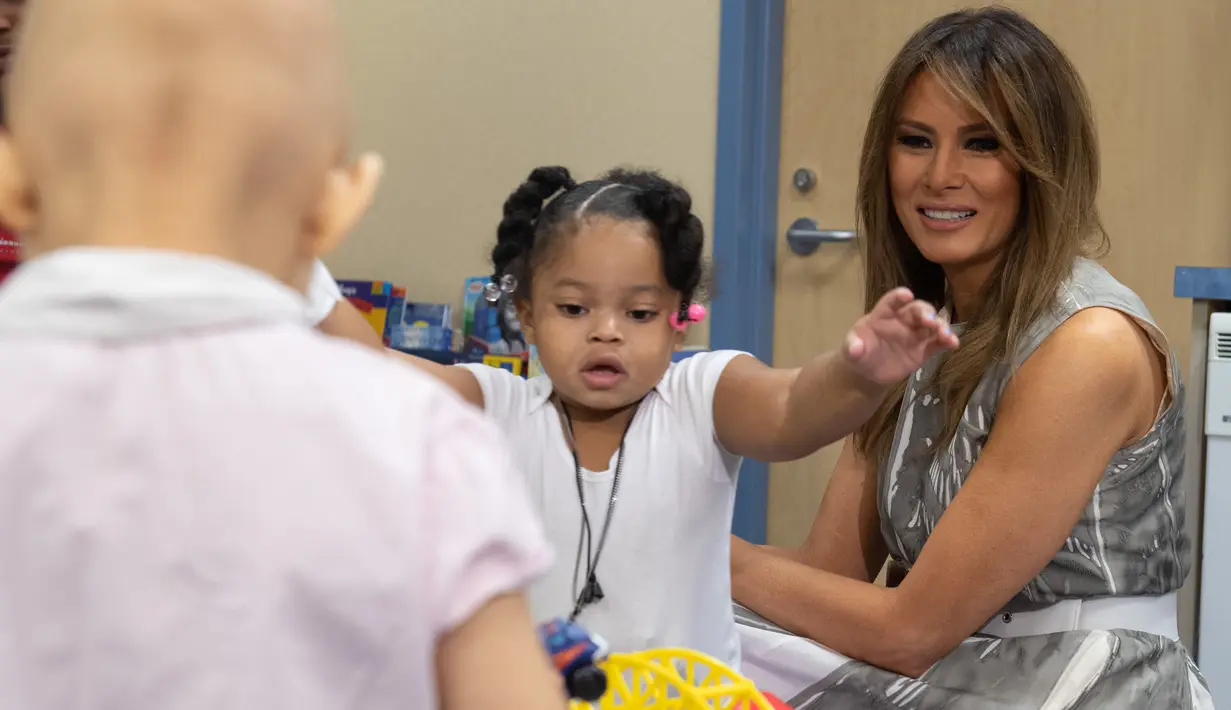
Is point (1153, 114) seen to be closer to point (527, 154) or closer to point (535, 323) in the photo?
point (527, 154)

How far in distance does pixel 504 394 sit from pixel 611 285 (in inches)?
7.3

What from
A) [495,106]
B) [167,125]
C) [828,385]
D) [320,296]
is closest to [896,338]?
[828,385]

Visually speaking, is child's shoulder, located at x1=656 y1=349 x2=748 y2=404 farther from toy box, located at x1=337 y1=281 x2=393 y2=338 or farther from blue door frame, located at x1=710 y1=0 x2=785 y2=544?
toy box, located at x1=337 y1=281 x2=393 y2=338

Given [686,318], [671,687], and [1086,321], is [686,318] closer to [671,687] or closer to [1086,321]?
[671,687]

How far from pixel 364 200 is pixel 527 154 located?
88.3 inches

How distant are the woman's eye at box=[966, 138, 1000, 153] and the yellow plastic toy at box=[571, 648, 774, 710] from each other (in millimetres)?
775

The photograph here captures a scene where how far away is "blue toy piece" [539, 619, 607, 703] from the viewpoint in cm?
72

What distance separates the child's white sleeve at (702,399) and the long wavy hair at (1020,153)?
373 millimetres

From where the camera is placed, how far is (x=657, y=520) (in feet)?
3.99

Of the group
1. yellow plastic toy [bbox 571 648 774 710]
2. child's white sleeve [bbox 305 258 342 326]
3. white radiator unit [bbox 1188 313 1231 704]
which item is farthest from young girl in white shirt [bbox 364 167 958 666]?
white radiator unit [bbox 1188 313 1231 704]

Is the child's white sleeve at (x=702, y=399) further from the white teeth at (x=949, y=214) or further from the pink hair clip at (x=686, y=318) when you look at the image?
the white teeth at (x=949, y=214)

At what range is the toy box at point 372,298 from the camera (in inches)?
102

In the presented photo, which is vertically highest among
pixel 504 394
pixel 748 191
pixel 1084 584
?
pixel 748 191

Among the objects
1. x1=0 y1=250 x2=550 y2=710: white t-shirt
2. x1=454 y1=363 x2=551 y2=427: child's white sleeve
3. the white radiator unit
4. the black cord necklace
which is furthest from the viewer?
the white radiator unit
